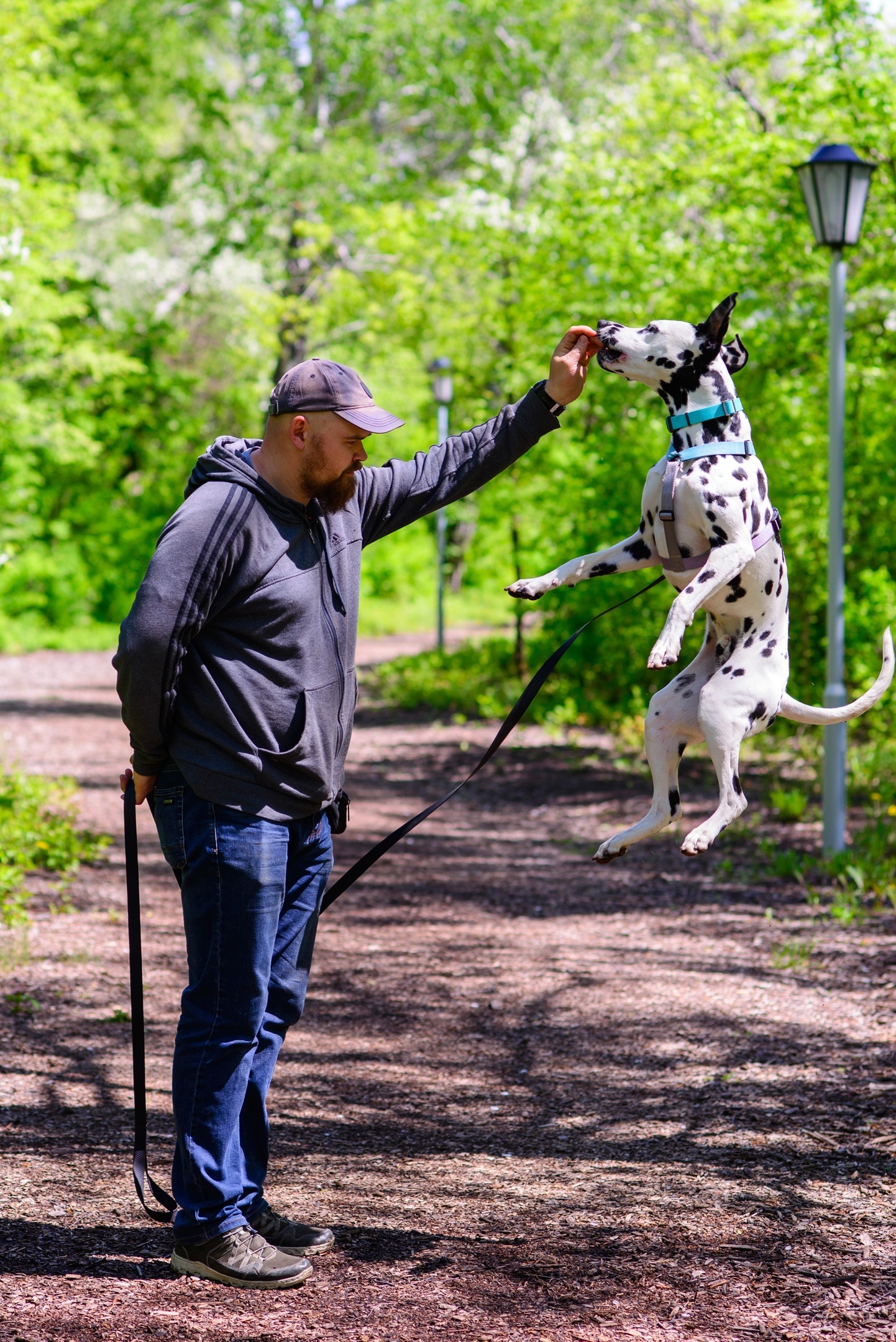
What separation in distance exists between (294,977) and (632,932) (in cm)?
389

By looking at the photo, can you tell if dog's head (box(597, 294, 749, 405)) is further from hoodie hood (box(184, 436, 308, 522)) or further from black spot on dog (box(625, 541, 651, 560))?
hoodie hood (box(184, 436, 308, 522))

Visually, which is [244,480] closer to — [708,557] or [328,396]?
[328,396]

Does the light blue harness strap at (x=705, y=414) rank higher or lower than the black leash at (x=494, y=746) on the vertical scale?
higher

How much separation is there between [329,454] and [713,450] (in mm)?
943

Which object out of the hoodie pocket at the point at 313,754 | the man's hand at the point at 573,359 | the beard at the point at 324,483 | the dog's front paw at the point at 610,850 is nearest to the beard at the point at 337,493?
the beard at the point at 324,483

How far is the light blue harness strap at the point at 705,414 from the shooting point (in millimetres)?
2490

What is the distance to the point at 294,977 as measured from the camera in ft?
10.8

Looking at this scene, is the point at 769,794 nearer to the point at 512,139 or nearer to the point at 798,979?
the point at 798,979

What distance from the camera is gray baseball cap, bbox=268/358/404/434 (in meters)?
2.99

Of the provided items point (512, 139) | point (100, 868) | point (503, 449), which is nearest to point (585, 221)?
point (100, 868)

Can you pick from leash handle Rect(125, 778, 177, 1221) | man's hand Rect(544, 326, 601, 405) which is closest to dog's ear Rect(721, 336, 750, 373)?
man's hand Rect(544, 326, 601, 405)

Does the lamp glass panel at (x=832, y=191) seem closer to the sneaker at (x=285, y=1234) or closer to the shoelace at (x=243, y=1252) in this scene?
the sneaker at (x=285, y=1234)

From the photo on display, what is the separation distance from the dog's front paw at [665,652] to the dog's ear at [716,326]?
0.55 metres

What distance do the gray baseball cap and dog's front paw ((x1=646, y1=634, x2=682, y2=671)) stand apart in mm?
973
